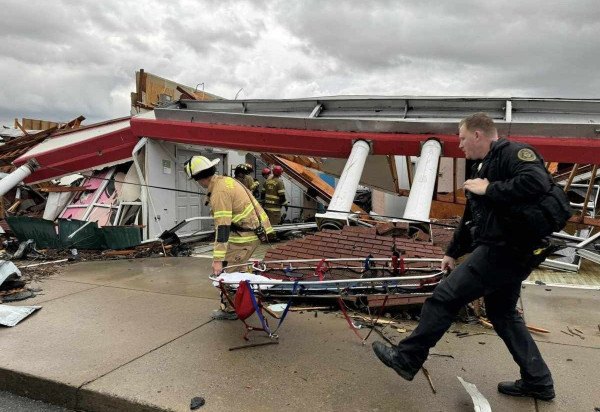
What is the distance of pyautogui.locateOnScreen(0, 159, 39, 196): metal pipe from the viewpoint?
8664mm

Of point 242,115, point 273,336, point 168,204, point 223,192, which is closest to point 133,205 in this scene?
point 168,204

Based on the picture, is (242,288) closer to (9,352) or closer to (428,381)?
(428,381)

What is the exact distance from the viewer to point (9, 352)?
3.80 metres

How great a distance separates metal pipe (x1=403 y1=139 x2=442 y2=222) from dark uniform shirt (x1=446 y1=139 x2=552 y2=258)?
3409mm

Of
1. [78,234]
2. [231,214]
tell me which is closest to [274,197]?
[78,234]

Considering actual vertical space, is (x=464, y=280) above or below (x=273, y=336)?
above

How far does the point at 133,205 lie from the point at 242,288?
6494 millimetres

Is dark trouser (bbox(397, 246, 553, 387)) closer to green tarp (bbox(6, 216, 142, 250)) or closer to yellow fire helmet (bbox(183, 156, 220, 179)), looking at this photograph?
yellow fire helmet (bbox(183, 156, 220, 179))

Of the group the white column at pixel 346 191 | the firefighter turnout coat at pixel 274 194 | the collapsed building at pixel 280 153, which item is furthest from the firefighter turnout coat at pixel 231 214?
the firefighter turnout coat at pixel 274 194

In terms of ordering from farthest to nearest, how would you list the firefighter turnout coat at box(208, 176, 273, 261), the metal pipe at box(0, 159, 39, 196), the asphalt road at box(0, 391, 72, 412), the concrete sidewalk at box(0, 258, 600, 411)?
the metal pipe at box(0, 159, 39, 196) < the firefighter turnout coat at box(208, 176, 273, 261) < the asphalt road at box(0, 391, 72, 412) < the concrete sidewalk at box(0, 258, 600, 411)

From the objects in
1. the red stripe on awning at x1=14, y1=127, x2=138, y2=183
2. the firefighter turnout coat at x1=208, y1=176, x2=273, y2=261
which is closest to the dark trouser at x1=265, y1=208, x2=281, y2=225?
the red stripe on awning at x1=14, y1=127, x2=138, y2=183

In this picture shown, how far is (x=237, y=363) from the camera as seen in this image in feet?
11.7

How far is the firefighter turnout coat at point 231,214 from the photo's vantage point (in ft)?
14.3

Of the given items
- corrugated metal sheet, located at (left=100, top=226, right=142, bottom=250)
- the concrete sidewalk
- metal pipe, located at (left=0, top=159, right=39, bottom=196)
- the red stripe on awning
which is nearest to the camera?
the concrete sidewalk
